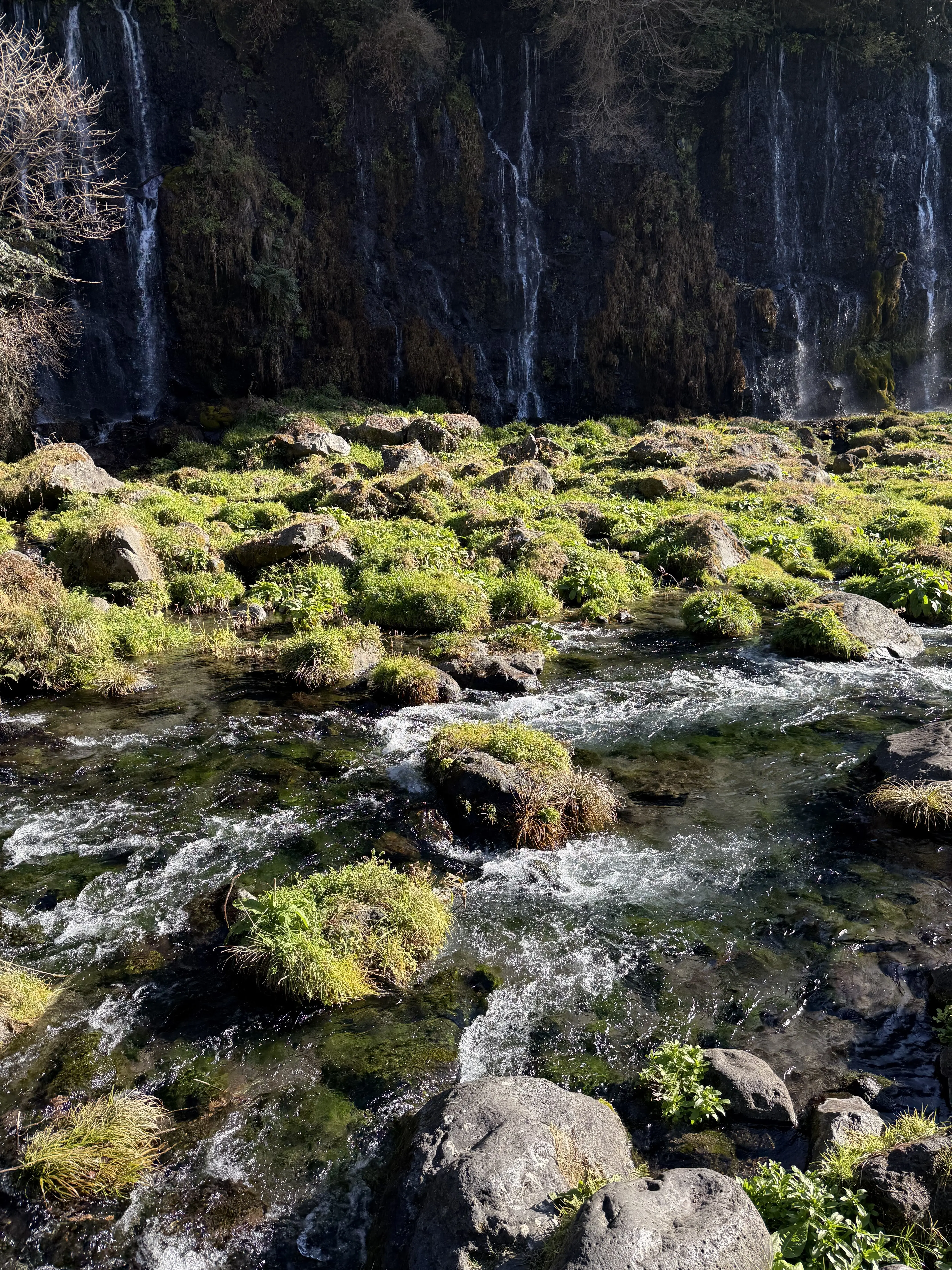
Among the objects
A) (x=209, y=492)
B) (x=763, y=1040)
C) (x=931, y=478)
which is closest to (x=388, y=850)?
Answer: (x=763, y=1040)

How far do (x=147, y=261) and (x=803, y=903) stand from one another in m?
36.4

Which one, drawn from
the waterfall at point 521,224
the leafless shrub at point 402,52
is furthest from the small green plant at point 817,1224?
the leafless shrub at point 402,52

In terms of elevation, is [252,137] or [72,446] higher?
[252,137]

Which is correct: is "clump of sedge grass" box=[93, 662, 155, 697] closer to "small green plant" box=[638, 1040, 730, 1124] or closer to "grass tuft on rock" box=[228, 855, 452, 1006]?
"grass tuft on rock" box=[228, 855, 452, 1006]

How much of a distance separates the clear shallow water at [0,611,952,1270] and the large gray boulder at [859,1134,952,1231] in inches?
47.5

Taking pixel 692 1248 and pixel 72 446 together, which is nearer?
pixel 692 1248

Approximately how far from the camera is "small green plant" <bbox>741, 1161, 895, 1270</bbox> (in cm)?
349

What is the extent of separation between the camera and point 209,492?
76.5 ft

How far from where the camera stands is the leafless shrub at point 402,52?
37250mm

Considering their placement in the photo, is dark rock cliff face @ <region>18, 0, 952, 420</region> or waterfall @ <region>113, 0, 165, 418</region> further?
dark rock cliff face @ <region>18, 0, 952, 420</region>

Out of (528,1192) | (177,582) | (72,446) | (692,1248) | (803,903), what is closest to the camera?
(692,1248)

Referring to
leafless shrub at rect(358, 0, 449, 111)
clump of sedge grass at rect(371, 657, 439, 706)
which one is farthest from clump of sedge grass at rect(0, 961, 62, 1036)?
leafless shrub at rect(358, 0, 449, 111)

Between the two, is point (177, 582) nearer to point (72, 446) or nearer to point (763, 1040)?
point (72, 446)

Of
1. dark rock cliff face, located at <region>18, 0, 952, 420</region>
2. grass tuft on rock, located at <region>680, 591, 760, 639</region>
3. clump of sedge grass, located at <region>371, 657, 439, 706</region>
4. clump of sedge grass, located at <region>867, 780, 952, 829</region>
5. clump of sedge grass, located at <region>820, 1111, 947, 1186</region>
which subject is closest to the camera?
clump of sedge grass, located at <region>820, 1111, 947, 1186</region>
